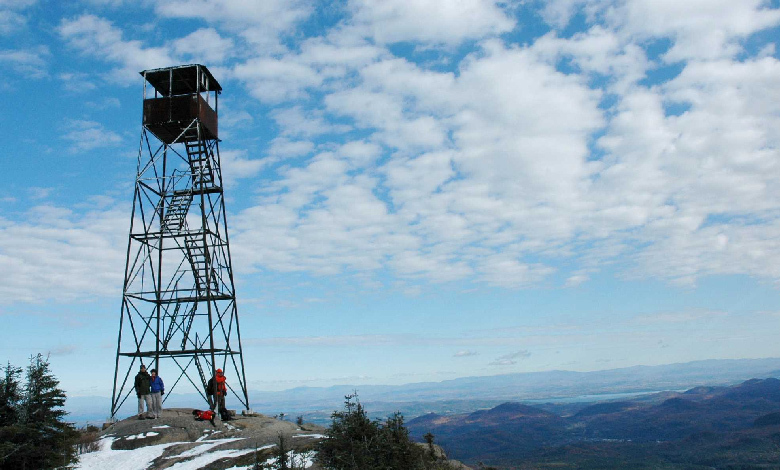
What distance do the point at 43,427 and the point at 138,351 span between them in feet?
34.7

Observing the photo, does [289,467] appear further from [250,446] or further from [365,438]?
[250,446]

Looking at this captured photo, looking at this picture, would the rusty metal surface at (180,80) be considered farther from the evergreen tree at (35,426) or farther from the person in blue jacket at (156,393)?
the evergreen tree at (35,426)

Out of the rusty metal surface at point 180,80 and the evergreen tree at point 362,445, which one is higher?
the rusty metal surface at point 180,80

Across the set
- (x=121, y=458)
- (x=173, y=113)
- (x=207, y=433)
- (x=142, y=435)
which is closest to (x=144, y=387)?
(x=142, y=435)

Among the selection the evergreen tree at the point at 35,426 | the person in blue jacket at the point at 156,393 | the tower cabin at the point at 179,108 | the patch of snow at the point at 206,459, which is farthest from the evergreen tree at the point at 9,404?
the tower cabin at the point at 179,108

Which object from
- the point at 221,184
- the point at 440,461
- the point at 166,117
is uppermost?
the point at 166,117

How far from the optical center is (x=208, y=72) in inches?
1194

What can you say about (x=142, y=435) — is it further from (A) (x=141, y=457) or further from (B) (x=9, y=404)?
(B) (x=9, y=404)

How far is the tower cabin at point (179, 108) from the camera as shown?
94.6 feet

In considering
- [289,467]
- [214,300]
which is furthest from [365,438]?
[214,300]

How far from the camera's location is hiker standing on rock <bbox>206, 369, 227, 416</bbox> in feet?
81.0

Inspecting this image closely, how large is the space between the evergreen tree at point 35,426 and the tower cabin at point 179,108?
14835 millimetres

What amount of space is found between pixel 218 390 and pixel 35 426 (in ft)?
29.7

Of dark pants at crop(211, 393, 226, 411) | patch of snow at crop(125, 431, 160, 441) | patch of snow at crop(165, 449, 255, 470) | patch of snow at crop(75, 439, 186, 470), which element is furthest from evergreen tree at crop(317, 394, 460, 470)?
dark pants at crop(211, 393, 226, 411)
